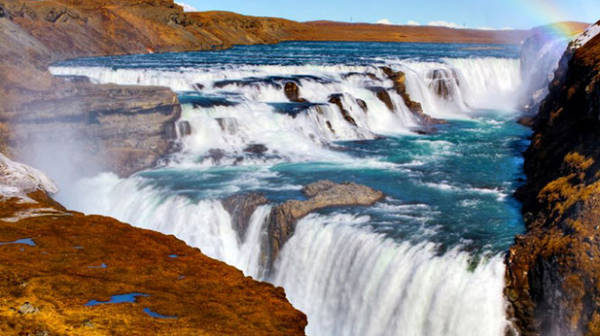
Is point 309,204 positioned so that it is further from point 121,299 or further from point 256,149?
point 256,149

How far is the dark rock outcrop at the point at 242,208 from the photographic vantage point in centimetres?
1509

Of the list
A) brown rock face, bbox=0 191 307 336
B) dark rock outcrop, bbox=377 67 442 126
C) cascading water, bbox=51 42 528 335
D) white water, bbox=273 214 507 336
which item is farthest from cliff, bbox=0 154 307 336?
Result: dark rock outcrop, bbox=377 67 442 126

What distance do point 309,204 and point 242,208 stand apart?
1920 mm

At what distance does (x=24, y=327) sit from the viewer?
23.3ft

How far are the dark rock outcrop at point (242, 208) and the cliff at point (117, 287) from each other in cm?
294

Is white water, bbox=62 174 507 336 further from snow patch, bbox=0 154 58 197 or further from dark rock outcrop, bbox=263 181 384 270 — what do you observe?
snow patch, bbox=0 154 58 197

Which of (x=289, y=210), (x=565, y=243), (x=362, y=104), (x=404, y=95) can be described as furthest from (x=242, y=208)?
(x=404, y=95)

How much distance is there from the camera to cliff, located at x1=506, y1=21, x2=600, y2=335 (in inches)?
359

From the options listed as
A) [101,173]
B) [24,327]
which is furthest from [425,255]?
[101,173]

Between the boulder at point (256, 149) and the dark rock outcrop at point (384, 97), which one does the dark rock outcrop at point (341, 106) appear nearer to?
the dark rock outcrop at point (384, 97)

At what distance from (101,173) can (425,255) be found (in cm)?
1329

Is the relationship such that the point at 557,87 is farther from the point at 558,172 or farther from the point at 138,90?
the point at 138,90

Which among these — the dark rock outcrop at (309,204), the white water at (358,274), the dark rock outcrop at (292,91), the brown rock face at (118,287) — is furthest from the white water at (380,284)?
the dark rock outcrop at (292,91)

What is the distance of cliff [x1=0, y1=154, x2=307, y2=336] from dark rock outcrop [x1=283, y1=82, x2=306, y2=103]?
58.0 feet
